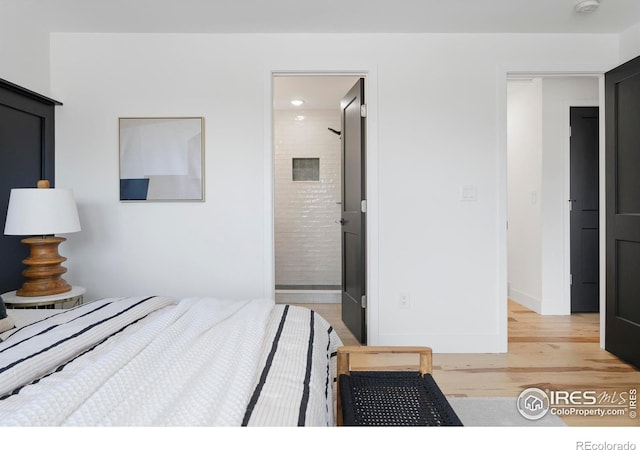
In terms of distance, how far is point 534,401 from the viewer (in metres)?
2.47

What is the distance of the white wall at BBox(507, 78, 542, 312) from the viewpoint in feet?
14.7

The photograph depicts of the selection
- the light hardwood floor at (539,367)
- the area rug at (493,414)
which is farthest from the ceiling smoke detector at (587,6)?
the area rug at (493,414)

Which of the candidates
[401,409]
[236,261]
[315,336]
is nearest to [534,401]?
[401,409]

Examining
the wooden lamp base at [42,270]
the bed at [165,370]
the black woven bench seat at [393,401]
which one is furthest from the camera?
the wooden lamp base at [42,270]

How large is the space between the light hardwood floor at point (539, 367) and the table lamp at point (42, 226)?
1.98 m

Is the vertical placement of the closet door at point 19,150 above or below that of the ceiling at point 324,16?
below

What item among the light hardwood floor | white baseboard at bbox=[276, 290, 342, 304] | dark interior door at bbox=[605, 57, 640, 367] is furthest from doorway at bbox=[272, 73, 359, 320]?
dark interior door at bbox=[605, 57, 640, 367]

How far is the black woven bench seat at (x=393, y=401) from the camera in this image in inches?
56.7

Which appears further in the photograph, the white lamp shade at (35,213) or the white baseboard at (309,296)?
the white baseboard at (309,296)

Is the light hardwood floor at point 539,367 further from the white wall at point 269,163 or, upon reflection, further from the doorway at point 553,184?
the doorway at point 553,184

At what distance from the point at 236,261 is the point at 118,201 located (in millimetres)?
976

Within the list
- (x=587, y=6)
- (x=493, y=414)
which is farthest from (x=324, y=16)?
(x=493, y=414)

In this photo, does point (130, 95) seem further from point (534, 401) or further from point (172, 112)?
point (534, 401)

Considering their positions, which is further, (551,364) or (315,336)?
(551,364)
